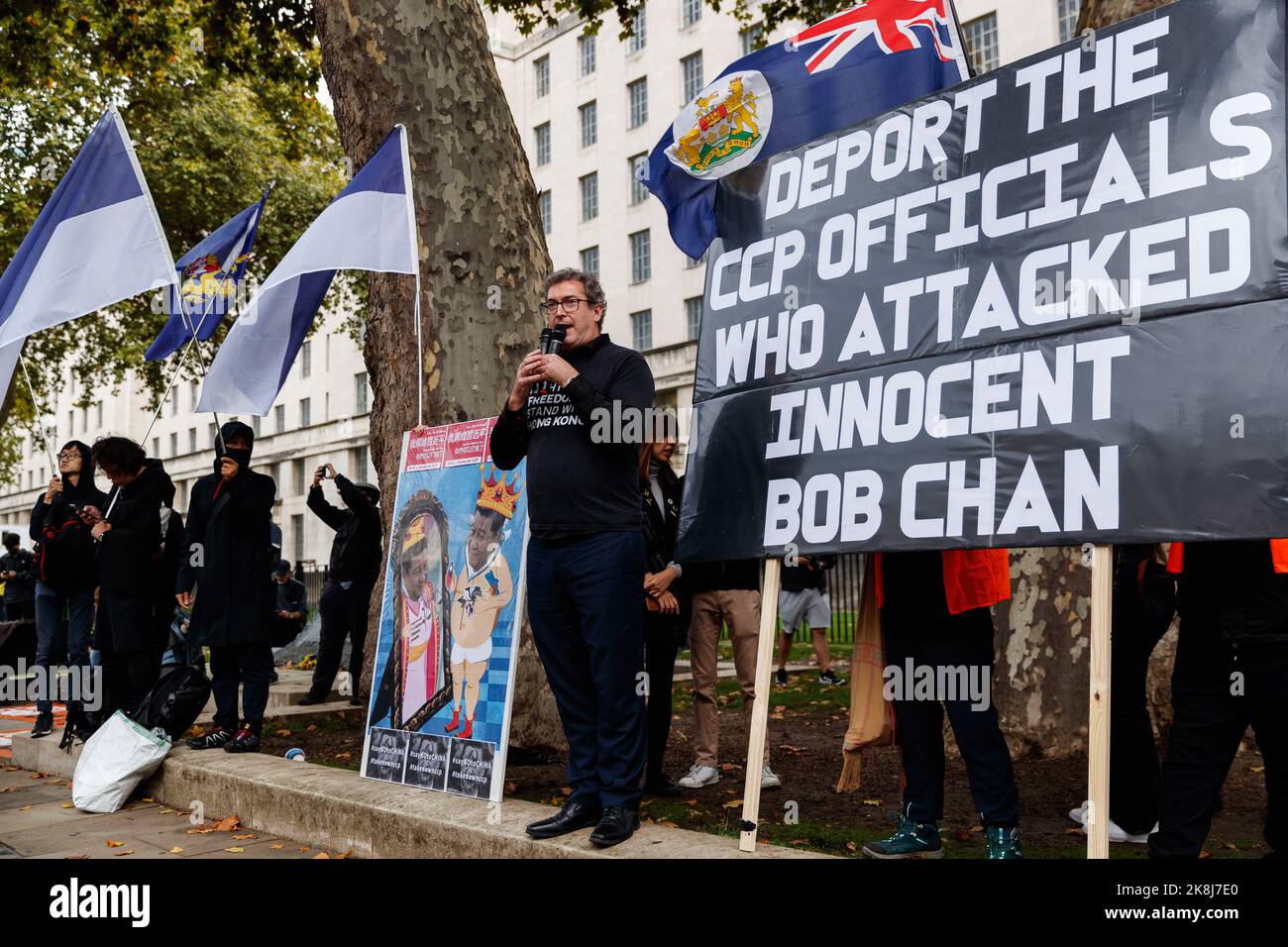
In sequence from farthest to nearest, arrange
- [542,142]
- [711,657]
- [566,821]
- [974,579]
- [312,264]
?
[542,142] < [711,657] < [312,264] < [566,821] < [974,579]

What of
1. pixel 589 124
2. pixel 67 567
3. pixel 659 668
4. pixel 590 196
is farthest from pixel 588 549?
pixel 589 124

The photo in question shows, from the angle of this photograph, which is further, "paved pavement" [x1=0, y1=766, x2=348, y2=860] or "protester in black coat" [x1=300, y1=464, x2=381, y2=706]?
"protester in black coat" [x1=300, y1=464, x2=381, y2=706]

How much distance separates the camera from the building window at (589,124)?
41.9 metres

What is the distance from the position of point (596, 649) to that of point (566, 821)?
653 millimetres

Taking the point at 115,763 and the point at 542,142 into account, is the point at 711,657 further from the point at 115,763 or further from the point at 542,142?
the point at 542,142

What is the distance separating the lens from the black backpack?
6723 mm

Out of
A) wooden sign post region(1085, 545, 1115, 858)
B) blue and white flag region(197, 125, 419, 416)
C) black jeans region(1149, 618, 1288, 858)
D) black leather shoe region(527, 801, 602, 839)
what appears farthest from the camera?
blue and white flag region(197, 125, 419, 416)

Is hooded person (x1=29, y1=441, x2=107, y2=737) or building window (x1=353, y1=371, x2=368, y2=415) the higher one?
building window (x1=353, y1=371, x2=368, y2=415)

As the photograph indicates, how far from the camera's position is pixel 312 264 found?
5898 mm

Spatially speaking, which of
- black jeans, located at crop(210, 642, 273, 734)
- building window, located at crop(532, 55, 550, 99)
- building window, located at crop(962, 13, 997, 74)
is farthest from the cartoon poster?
building window, located at crop(532, 55, 550, 99)

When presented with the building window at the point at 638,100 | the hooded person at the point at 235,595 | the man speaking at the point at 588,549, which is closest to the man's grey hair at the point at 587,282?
the man speaking at the point at 588,549

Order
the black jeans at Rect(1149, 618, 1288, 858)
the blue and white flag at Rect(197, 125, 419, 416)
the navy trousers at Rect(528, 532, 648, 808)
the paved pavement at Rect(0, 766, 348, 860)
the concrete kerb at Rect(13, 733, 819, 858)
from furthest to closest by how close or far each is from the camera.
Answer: the blue and white flag at Rect(197, 125, 419, 416)
the paved pavement at Rect(0, 766, 348, 860)
the navy trousers at Rect(528, 532, 648, 808)
the concrete kerb at Rect(13, 733, 819, 858)
the black jeans at Rect(1149, 618, 1288, 858)

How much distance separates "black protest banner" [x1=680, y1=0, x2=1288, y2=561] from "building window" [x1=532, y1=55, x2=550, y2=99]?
1659 inches

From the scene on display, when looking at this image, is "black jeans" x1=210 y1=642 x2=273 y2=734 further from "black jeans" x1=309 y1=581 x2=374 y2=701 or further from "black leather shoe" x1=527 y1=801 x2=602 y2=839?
"black leather shoe" x1=527 y1=801 x2=602 y2=839
